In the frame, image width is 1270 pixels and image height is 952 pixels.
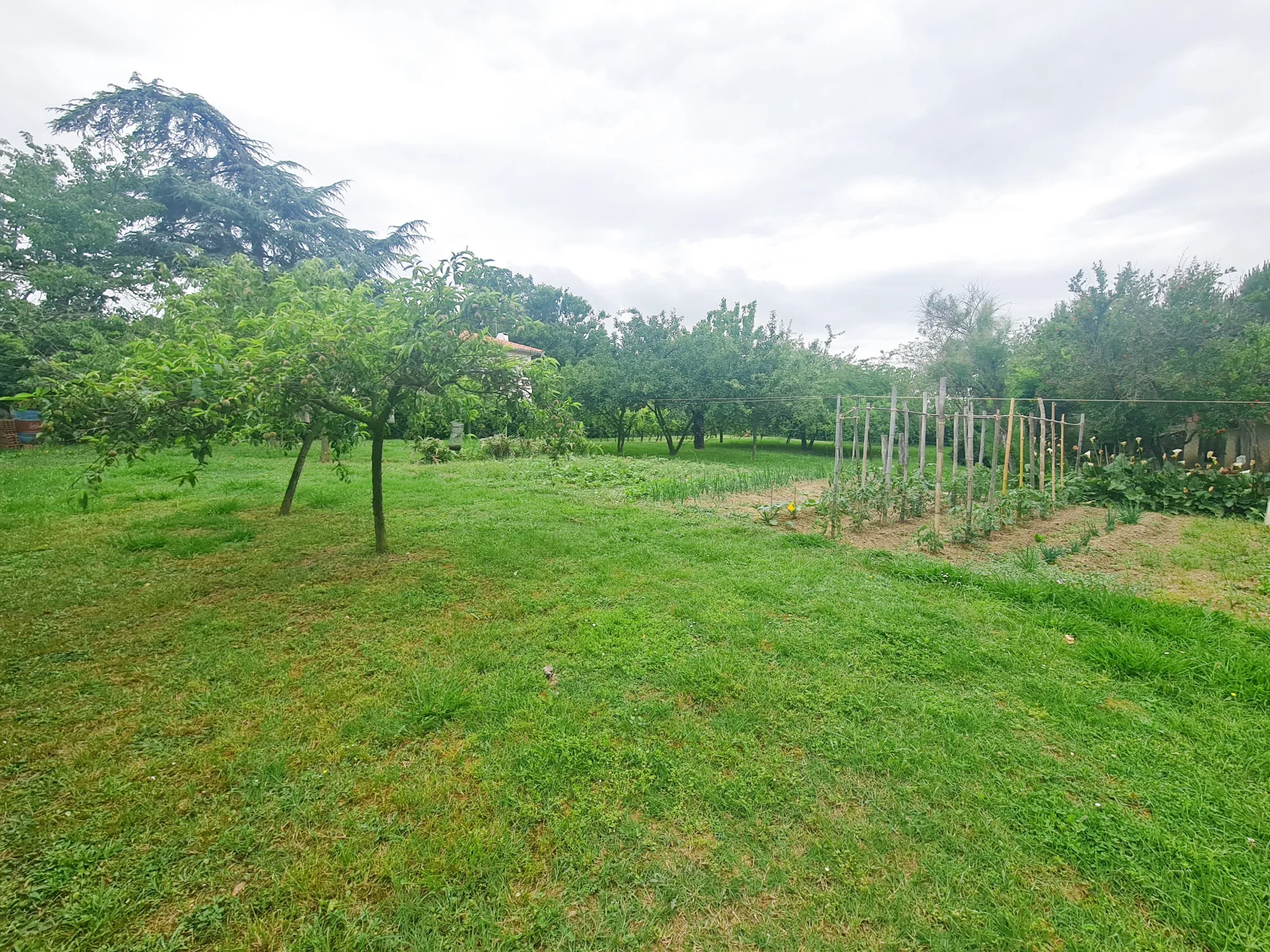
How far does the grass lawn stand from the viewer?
161cm

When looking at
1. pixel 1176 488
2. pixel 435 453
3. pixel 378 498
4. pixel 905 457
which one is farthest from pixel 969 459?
pixel 435 453

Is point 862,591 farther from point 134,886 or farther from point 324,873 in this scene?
point 134,886

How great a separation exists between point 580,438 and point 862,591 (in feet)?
9.74

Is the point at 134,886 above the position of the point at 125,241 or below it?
below

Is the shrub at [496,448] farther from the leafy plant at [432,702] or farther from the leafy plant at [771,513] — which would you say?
the leafy plant at [432,702]

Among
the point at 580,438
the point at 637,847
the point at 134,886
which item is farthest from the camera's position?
the point at 580,438

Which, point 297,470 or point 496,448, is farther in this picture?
point 496,448

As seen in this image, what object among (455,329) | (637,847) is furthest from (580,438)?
(637,847)

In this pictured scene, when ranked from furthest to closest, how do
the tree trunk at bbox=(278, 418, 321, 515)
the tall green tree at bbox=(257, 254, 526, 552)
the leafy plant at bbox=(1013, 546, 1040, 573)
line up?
the tree trunk at bbox=(278, 418, 321, 515), the leafy plant at bbox=(1013, 546, 1040, 573), the tall green tree at bbox=(257, 254, 526, 552)

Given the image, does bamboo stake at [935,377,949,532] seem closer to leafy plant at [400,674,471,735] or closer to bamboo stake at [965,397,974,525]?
bamboo stake at [965,397,974,525]

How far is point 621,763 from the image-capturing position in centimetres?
229

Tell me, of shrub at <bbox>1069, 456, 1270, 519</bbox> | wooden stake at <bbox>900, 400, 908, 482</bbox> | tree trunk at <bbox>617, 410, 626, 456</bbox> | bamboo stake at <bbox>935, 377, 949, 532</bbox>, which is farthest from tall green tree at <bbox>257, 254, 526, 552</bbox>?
tree trunk at <bbox>617, 410, 626, 456</bbox>

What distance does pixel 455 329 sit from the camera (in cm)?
398

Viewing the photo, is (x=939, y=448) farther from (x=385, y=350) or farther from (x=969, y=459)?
(x=385, y=350)
